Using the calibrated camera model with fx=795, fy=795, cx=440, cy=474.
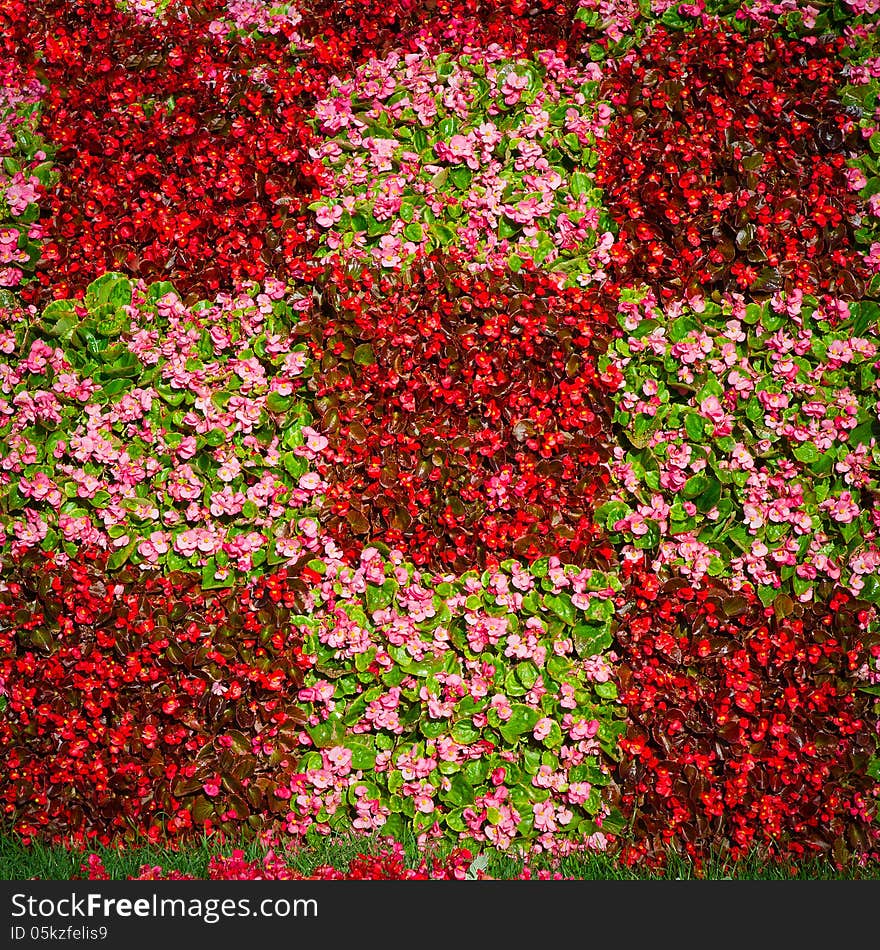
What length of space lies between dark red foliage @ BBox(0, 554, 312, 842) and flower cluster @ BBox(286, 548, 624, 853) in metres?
0.12

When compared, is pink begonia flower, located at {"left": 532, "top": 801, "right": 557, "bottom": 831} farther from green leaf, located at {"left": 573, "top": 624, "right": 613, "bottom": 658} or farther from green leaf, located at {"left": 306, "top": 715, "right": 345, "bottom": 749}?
green leaf, located at {"left": 306, "top": 715, "right": 345, "bottom": 749}

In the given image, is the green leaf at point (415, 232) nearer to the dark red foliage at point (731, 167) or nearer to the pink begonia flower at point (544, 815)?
the dark red foliage at point (731, 167)

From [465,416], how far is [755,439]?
92cm

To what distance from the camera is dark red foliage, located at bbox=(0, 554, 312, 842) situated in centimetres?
249

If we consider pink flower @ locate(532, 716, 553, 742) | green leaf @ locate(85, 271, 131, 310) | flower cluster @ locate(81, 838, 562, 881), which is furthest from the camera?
green leaf @ locate(85, 271, 131, 310)

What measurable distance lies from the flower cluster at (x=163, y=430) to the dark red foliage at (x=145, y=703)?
122 mm

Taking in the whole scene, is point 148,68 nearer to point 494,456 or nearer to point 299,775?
point 494,456

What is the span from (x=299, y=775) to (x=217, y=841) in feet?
1.05

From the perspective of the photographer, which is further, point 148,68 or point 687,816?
point 148,68

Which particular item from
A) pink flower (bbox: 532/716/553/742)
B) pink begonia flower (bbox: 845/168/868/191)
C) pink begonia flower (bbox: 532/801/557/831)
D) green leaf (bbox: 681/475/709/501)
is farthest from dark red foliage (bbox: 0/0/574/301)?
pink begonia flower (bbox: 532/801/557/831)

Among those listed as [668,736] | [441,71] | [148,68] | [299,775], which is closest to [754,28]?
[441,71]

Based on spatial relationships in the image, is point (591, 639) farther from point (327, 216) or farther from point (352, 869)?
point (327, 216)

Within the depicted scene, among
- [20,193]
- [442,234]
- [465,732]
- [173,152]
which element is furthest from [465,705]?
[20,193]

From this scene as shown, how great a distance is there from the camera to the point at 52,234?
2.60 metres
